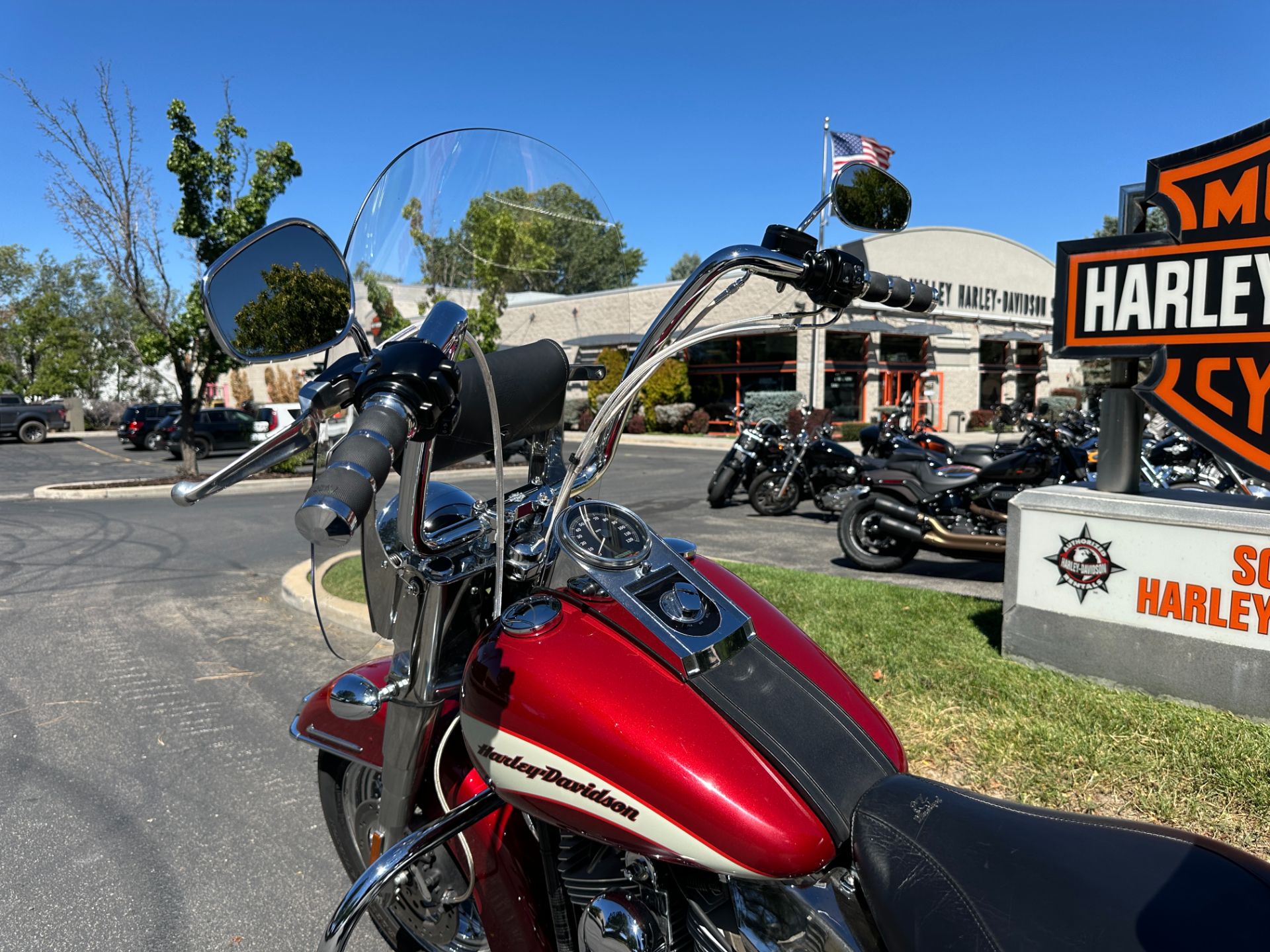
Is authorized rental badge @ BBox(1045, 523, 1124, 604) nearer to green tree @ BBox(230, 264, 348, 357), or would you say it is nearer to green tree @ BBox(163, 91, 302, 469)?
green tree @ BBox(230, 264, 348, 357)

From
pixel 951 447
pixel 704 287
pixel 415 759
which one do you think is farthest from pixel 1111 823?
pixel 951 447

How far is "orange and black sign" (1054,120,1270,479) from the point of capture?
3.69m

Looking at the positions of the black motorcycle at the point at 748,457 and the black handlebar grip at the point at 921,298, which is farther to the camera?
the black motorcycle at the point at 748,457

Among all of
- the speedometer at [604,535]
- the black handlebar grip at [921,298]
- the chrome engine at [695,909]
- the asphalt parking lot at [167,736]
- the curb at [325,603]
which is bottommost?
the asphalt parking lot at [167,736]

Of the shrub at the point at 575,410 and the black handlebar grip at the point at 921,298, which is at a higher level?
the black handlebar grip at the point at 921,298

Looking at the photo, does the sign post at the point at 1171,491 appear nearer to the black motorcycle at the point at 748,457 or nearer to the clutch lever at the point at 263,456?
the clutch lever at the point at 263,456

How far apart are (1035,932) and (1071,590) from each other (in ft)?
11.3

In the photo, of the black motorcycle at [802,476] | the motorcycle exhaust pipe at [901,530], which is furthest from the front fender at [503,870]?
the black motorcycle at [802,476]

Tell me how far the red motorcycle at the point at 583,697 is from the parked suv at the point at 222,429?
22811 millimetres

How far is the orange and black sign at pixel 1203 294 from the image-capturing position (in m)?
3.69

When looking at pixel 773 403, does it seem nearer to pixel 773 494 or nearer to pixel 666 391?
pixel 666 391

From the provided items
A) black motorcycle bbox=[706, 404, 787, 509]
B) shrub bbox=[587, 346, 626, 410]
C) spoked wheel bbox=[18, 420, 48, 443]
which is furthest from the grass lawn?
spoked wheel bbox=[18, 420, 48, 443]

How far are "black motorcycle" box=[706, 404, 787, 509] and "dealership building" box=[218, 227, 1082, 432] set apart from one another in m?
13.4

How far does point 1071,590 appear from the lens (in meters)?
4.14
